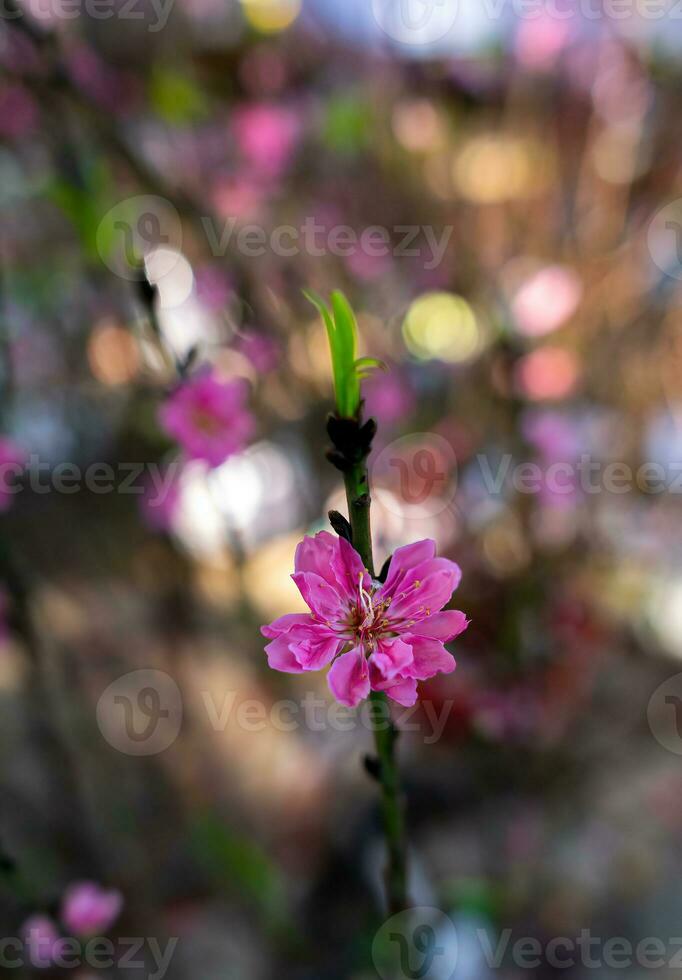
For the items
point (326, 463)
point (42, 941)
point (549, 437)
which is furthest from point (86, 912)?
point (549, 437)

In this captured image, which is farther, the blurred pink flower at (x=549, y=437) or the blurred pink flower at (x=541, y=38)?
the blurred pink flower at (x=541, y=38)

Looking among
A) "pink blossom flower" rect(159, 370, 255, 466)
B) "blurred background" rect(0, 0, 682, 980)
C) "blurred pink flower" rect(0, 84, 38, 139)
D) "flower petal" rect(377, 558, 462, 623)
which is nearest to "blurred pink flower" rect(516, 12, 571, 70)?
"blurred background" rect(0, 0, 682, 980)

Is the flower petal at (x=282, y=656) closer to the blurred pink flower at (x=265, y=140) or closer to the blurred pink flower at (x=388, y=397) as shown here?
the blurred pink flower at (x=388, y=397)

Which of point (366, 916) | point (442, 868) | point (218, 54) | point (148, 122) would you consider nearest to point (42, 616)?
point (366, 916)

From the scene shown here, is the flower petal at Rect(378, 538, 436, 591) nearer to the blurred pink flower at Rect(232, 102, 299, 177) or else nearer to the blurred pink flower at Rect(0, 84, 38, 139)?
the blurred pink flower at Rect(0, 84, 38, 139)

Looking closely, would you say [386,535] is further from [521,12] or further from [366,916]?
[521,12]

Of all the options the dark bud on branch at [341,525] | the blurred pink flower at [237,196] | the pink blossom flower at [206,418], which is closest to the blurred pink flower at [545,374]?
the blurred pink flower at [237,196]

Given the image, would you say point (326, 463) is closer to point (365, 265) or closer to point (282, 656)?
point (365, 265)
